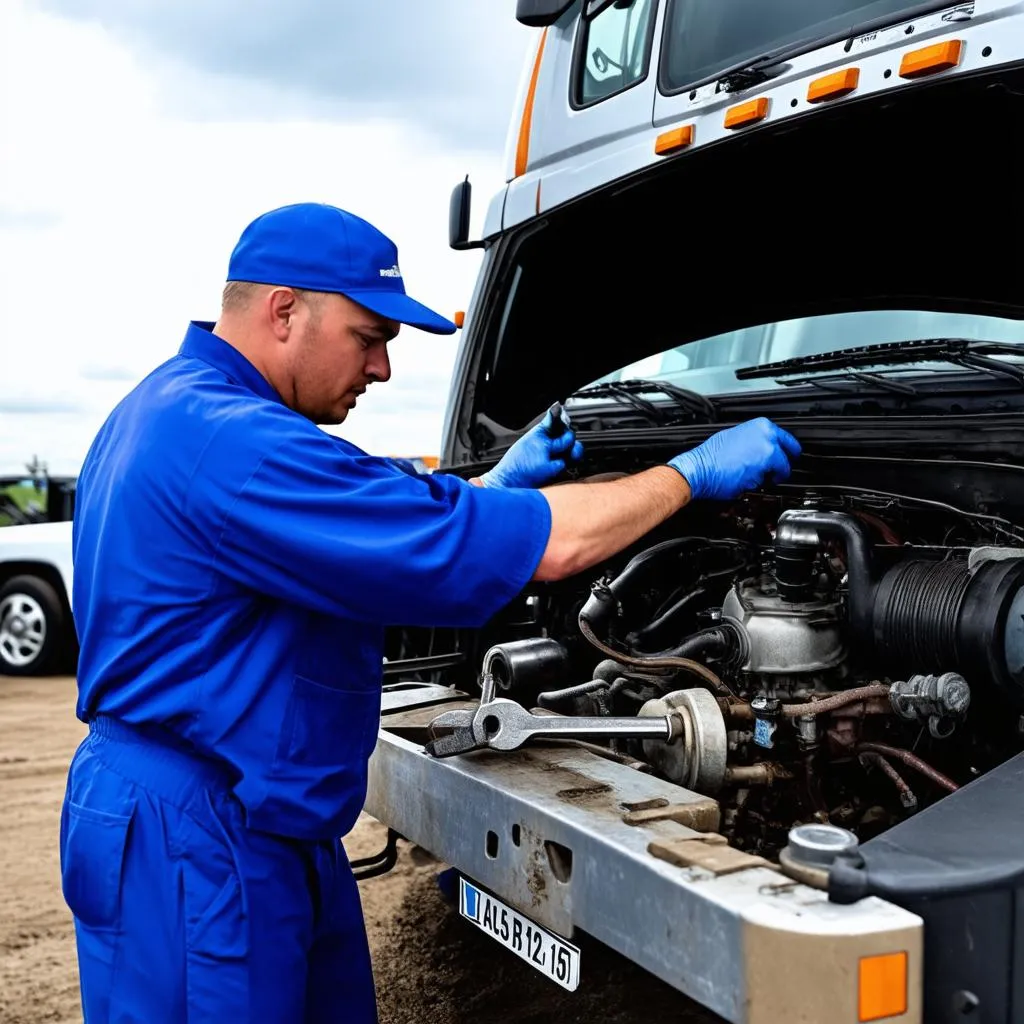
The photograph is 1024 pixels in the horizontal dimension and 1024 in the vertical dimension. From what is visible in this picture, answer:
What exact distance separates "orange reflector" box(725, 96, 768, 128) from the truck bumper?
1494 mm

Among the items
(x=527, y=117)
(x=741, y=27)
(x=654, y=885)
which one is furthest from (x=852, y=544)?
(x=527, y=117)

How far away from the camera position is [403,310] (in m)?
2.15

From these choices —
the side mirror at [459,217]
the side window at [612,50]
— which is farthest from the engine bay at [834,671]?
the side mirror at [459,217]

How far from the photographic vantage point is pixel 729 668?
8.07 ft

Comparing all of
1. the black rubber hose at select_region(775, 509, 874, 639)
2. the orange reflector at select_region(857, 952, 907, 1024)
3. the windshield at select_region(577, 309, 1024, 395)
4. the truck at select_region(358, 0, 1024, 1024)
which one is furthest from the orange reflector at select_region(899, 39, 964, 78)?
the orange reflector at select_region(857, 952, 907, 1024)

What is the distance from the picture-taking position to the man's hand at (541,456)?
2.73 meters

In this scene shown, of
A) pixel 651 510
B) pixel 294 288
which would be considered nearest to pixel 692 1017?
pixel 651 510

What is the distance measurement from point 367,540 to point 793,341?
59.2 inches

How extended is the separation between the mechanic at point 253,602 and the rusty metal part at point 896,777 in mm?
644

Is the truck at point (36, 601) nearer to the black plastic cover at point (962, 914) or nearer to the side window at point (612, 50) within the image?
the side window at point (612, 50)

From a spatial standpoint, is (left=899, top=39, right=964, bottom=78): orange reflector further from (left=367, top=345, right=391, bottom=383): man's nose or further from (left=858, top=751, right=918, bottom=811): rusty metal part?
(left=858, top=751, right=918, bottom=811): rusty metal part

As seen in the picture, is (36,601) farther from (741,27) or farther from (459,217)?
(741,27)

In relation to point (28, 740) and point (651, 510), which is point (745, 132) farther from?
point (28, 740)

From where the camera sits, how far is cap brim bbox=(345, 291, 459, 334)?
6.93 feet
